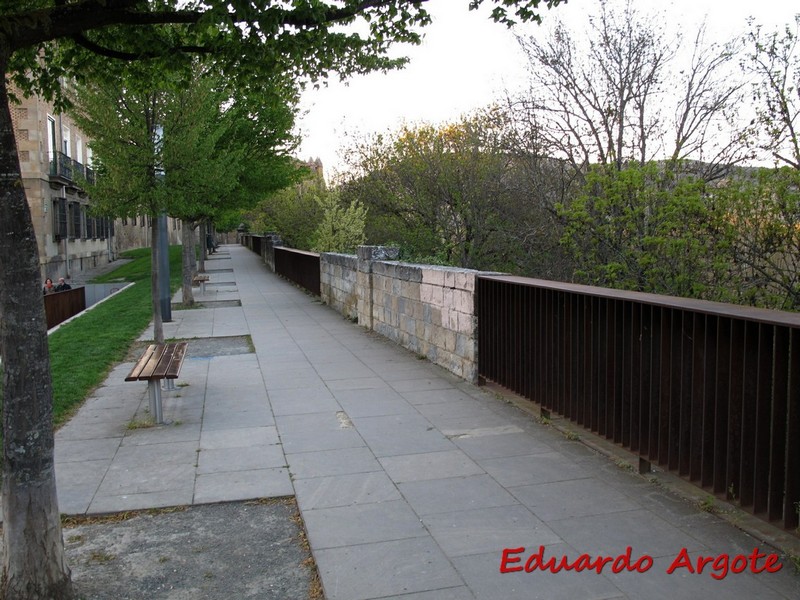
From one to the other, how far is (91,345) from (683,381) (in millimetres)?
9862

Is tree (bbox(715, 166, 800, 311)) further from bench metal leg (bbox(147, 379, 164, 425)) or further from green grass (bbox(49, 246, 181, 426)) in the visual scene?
green grass (bbox(49, 246, 181, 426))

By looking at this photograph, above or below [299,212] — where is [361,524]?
below

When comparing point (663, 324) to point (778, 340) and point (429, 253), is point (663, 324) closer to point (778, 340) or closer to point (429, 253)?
point (778, 340)

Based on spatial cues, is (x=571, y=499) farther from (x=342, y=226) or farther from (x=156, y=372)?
(x=342, y=226)

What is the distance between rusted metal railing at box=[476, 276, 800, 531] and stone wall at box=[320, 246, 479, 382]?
6.01 ft

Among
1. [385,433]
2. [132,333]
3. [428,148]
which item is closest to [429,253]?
[428,148]

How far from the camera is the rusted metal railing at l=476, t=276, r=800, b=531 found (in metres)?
3.93

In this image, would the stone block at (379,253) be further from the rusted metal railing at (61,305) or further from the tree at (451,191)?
the rusted metal railing at (61,305)

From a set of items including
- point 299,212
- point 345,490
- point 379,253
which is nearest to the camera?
point 345,490

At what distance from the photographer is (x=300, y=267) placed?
974 inches

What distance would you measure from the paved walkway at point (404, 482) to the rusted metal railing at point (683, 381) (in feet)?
1.03

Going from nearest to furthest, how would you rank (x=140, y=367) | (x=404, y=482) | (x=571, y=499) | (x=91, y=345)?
1. (x=571, y=499)
2. (x=404, y=482)
3. (x=140, y=367)
4. (x=91, y=345)

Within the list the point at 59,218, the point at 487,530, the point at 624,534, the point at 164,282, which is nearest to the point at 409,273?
the point at 164,282

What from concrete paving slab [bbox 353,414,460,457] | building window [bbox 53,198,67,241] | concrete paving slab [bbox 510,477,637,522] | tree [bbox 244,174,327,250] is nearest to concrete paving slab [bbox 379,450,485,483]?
concrete paving slab [bbox 353,414,460,457]
